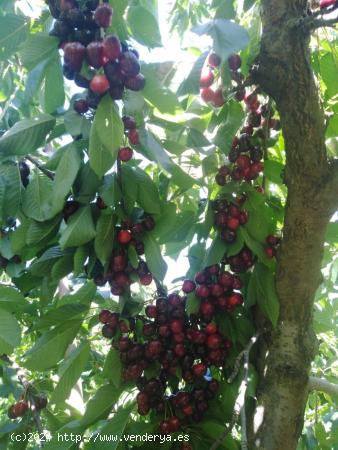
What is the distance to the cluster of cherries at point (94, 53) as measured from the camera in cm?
131

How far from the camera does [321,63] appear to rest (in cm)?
180

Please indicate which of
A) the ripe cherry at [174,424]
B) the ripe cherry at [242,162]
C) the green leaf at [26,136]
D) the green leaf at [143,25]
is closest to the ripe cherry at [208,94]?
the ripe cherry at [242,162]

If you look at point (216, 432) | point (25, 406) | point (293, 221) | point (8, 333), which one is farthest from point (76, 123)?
point (25, 406)

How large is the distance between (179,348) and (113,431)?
38cm

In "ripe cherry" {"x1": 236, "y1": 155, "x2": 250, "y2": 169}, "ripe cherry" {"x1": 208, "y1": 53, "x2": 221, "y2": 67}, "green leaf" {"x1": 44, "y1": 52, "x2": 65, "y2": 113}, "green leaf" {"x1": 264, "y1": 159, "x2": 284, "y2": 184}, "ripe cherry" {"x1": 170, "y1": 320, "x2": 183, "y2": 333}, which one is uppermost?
"ripe cherry" {"x1": 208, "y1": 53, "x2": 221, "y2": 67}

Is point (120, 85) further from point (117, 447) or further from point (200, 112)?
point (117, 447)

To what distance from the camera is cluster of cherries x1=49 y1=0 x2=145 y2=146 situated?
4.29 feet

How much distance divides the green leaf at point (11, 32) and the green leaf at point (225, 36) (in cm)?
68

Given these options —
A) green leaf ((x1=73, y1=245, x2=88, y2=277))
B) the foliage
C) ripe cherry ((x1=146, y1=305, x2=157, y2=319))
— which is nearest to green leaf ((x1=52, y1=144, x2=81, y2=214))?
the foliage

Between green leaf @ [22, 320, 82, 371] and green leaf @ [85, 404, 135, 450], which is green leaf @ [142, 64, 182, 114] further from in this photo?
green leaf @ [85, 404, 135, 450]

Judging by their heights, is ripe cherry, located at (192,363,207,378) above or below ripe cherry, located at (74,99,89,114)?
below

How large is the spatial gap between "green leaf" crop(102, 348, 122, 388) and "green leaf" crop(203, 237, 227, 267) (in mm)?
481

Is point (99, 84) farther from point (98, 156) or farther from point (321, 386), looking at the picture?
point (321, 386)

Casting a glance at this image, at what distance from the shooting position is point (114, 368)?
1837 millimetres
